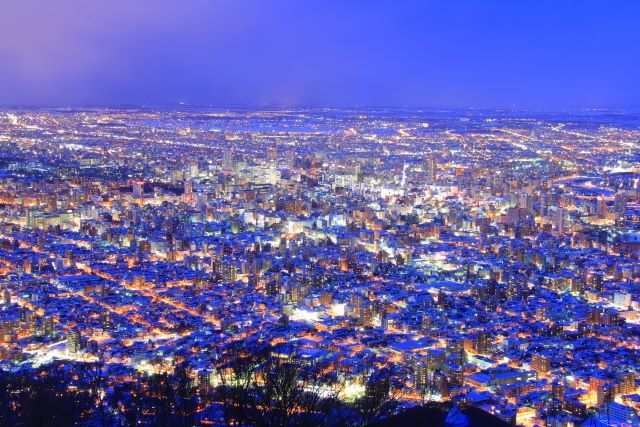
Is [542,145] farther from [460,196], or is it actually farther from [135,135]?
[135,135]

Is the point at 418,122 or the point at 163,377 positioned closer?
the point at 163,377

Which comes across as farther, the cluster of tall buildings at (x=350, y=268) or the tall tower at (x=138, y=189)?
the tall tower at (x=138, y=189)

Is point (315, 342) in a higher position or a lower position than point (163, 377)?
lower

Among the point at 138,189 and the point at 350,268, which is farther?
the point at 138,189

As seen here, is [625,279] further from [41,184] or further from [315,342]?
[41,184]

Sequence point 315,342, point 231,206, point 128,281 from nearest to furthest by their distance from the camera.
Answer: point 315,342 < point 128,281 < point 231,206

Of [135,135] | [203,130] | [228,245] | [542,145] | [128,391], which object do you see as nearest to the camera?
[128,391]

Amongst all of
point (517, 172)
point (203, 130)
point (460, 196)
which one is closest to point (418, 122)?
point (203, 130)

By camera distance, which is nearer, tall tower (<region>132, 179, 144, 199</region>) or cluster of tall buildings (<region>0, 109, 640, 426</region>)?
cluster of tall buildings (<region>0, 109, 640, 426</region>)
